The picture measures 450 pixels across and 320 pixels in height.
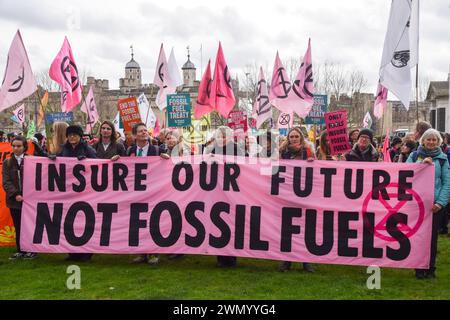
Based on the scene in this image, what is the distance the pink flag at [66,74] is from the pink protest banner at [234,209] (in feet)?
23.4

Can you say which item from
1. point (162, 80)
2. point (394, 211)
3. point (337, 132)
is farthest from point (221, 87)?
point (394, 211)

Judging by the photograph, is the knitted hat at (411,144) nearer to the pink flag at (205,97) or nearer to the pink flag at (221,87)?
the pink flag at (221,87)

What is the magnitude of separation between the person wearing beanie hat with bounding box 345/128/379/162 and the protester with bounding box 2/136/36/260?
4.85m

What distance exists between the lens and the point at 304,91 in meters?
14.2

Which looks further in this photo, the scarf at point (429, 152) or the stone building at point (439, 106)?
the stone building at point (439, 106)

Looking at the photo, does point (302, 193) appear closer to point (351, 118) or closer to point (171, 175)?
point (171, 175)

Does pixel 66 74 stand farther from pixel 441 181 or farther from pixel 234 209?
pixel 441 181

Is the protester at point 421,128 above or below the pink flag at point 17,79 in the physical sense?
below

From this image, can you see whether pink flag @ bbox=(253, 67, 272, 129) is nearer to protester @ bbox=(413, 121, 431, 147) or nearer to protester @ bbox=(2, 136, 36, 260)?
protester @ bbox=(413, 121, 431, 147)

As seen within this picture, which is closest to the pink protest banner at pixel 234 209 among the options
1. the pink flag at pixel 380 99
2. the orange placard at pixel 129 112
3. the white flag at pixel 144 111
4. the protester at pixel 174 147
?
the protester at pixel 174 147

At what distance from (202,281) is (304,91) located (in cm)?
850

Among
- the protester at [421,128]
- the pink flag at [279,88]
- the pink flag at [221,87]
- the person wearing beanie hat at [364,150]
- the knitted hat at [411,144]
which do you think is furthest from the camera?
the pink flag at [279,88]

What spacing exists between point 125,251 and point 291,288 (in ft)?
7.88

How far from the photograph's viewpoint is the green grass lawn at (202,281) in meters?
6.12
